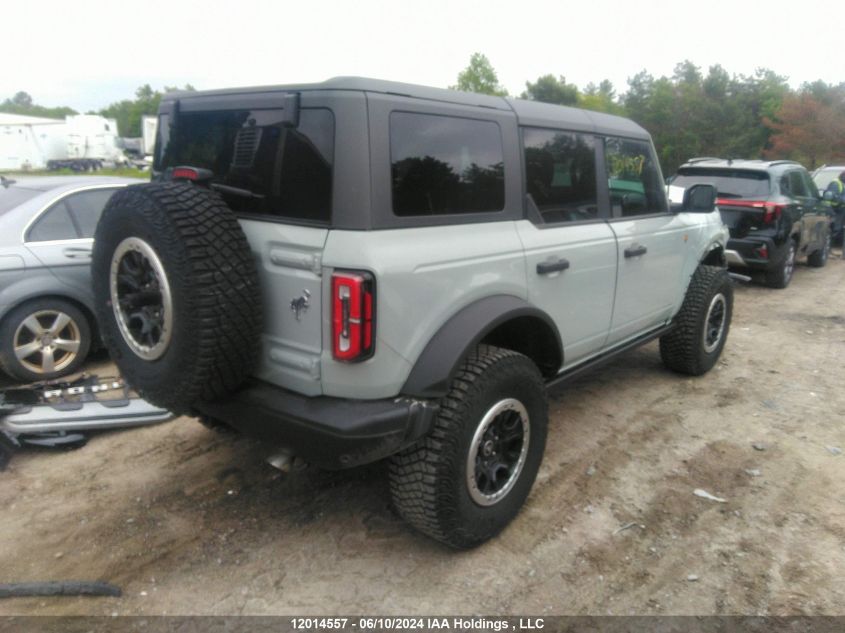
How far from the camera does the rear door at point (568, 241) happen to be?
326 cm

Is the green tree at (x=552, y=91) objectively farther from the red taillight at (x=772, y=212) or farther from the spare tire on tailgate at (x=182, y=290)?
the spare tire on tailgate at (x=182, y=290)

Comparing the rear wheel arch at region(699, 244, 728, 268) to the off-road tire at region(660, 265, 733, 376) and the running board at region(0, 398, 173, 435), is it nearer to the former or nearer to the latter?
the off-road tire at region(660, 265, 733, 376)

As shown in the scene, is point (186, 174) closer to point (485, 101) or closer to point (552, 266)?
point (485, 101)

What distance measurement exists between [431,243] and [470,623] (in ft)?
5.11

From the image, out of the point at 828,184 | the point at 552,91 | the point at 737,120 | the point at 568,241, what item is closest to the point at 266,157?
the point at 568,241

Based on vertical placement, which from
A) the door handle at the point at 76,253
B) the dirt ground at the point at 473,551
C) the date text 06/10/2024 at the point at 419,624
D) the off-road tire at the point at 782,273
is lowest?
the date text 06/10/2024 at the point at 419,624

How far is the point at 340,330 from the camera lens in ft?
7.97

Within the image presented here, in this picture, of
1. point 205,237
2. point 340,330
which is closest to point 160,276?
point 205,237

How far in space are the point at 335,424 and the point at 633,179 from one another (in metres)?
2.84

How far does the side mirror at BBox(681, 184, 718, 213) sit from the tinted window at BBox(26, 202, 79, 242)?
4.70m

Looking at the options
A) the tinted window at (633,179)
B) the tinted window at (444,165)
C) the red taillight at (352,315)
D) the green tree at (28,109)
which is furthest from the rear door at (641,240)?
the green tree at (28,109)

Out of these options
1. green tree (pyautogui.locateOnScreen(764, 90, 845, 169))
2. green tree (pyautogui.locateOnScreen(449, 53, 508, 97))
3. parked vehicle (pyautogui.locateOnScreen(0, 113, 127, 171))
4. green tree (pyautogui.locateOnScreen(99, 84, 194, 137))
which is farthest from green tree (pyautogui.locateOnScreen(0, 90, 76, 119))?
green tree (pyautogui.locateOnScreen(764, 90, 845, 169))

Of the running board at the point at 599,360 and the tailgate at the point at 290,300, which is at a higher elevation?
the tailgate at the point at 290,300

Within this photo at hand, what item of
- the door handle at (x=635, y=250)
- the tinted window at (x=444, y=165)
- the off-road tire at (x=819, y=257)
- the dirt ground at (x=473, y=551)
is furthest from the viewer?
the off-road tire at (x=819, y=257)
